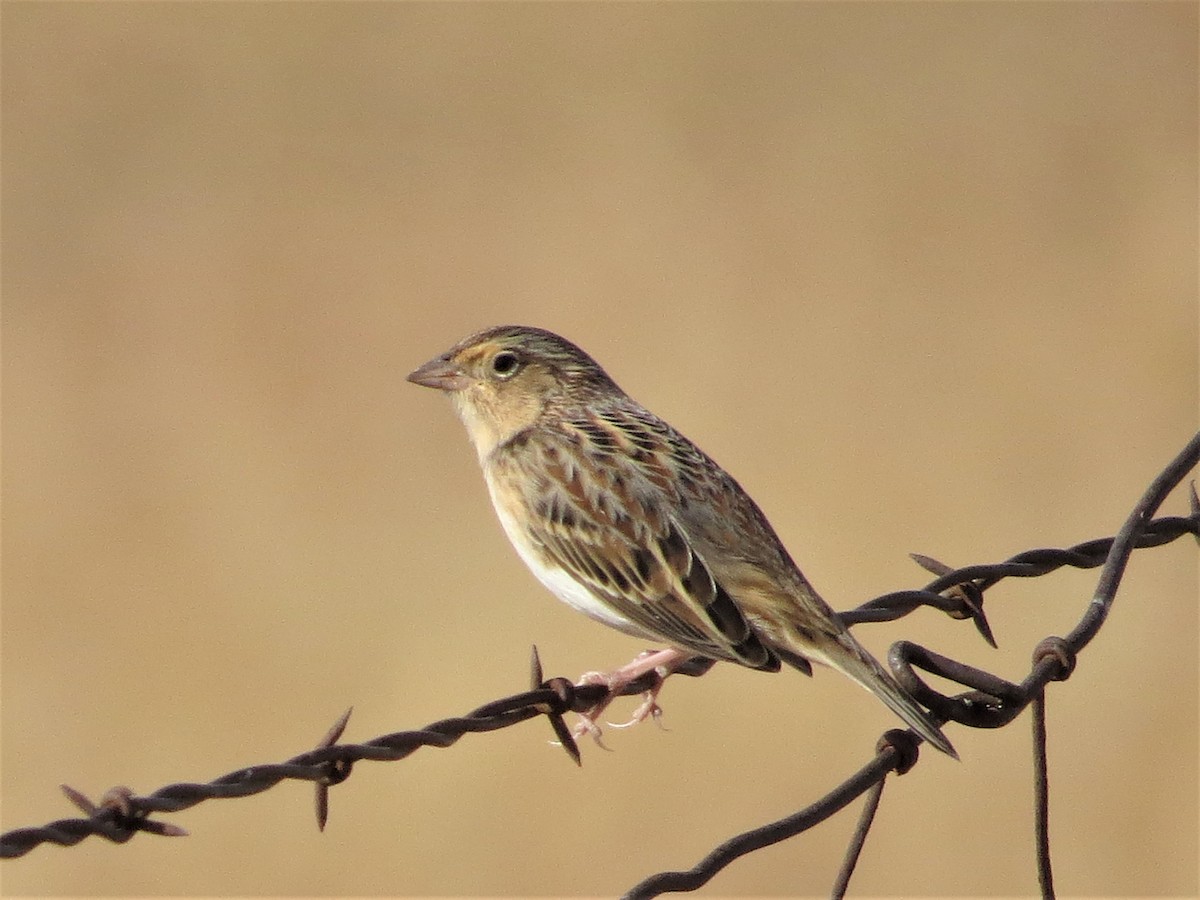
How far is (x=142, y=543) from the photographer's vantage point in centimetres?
1305

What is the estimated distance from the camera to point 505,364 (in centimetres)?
663

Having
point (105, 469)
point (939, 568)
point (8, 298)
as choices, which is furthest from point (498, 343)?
point (8, 298)

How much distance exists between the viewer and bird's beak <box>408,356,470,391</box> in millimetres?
6656

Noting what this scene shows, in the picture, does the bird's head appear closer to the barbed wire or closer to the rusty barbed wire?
the barbed wire

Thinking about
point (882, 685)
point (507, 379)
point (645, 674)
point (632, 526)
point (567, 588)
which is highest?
point (507, 379)

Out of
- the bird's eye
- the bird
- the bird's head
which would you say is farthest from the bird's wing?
the bird's eye

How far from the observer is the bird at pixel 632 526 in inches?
206

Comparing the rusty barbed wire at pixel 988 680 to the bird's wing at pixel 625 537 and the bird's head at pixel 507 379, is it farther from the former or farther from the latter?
the bird's head at pixel 507 379

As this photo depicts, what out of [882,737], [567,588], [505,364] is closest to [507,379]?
[505,364]

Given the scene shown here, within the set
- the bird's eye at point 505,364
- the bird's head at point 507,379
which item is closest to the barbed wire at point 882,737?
the bird's head at point 507,379

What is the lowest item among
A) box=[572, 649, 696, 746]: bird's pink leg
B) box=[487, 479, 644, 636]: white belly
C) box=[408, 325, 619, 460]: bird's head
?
box=[572, 649, 696, 746]: bird's pink leg

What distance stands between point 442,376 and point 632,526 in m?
1.33

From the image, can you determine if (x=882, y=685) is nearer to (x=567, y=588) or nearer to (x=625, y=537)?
(x=625, y=537)

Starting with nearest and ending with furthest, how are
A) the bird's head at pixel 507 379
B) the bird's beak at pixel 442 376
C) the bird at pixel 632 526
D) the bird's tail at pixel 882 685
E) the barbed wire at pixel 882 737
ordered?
the barbed wire at pixel 882 737
the bird's tail at pixel 882 685
the bird at pixel 632 526
the bird's head at pixel 507 379
the bird's beak at pixel 442 376
